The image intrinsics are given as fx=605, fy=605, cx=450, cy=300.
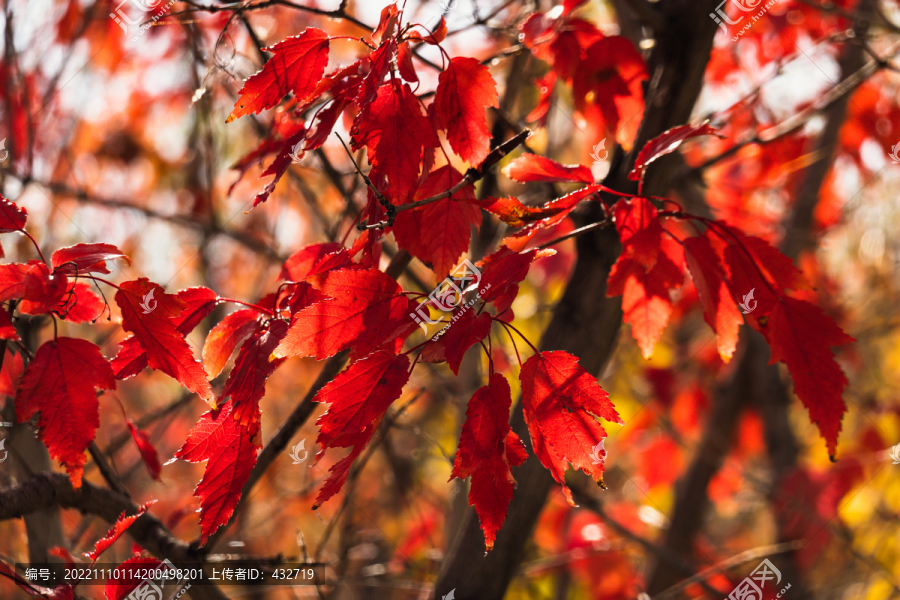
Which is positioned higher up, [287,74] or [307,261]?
[287,74]

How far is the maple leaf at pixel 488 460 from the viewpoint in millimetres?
622

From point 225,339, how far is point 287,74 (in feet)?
1.06

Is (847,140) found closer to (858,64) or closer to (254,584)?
(858,64)

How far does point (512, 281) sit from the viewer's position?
2.08 feet

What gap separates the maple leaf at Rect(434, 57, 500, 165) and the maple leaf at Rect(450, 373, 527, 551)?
288 mm

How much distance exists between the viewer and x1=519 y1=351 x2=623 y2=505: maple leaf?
63 cm

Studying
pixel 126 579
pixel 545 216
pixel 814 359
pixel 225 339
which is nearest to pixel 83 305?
pixel 225 339

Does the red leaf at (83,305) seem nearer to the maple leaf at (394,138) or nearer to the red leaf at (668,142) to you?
the maple leaf at (394,138)

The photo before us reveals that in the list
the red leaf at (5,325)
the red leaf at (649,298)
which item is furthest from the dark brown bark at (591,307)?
the red leaf at (5,325)

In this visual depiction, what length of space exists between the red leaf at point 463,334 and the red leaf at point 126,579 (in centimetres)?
48

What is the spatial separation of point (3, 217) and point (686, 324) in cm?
323

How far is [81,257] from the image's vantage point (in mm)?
680

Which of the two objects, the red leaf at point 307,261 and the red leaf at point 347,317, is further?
the red leaf at point 307,261

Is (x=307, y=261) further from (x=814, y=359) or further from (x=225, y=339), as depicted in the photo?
(x=814, y=359)
